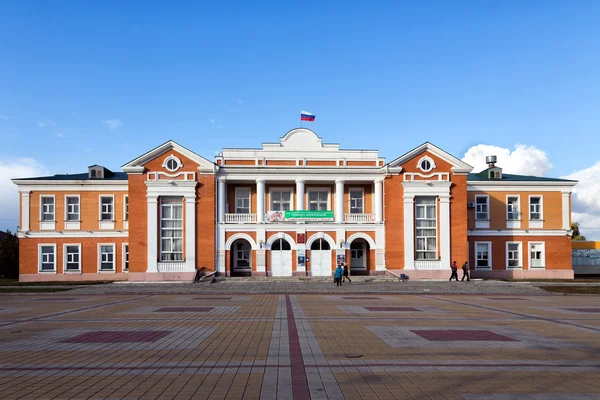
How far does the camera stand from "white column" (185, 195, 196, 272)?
3797 cm

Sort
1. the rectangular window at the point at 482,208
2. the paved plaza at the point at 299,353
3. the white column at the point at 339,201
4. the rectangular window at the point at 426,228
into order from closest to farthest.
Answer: the paved plaza at the point at 299,353
the rectangular window at the point at 426,228
the white column at the point at 339,201
the rectangular window at the point at 482,208

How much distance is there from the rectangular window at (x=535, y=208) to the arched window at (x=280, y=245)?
2052 centimetres

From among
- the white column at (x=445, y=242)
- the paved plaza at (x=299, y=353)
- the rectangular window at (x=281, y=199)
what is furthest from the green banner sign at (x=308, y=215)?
the paved plaza at (x=299, y=353)

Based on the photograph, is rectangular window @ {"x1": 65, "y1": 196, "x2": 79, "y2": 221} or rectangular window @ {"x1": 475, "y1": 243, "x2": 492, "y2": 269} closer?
rectangular window @ {"x1": 65, "y1": 196, "x2": 79, "y2": 221}

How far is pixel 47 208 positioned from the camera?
137 ft

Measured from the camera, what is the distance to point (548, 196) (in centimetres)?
4359

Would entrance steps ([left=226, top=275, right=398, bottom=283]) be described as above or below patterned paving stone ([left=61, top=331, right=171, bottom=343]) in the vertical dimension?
below

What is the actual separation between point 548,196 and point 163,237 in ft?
103

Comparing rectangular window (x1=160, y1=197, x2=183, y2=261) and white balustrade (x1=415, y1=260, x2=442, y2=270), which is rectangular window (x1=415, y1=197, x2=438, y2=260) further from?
rectangular window (x1=160, y1=197, x2=183, y2=261)

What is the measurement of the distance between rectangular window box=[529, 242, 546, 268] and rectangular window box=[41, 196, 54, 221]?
128ft

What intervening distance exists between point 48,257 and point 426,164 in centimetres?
3055

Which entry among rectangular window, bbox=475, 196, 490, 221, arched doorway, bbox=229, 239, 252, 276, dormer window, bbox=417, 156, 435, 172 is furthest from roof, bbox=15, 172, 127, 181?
rectangular window, bbox=475, 196, 490, 221

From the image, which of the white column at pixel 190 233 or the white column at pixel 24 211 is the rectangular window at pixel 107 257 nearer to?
the white column at pixel 24 211

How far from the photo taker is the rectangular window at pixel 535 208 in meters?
43.4
